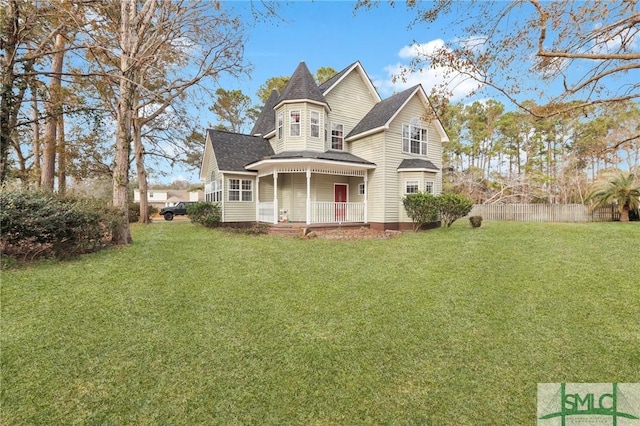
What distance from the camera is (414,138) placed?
15578mm

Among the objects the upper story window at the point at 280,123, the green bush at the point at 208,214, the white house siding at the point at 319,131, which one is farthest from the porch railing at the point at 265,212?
the upper story window at the point at 280,123

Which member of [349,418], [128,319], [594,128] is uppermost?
[594,128]

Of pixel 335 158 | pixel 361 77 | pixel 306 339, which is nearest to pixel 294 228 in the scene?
pixel 335 158

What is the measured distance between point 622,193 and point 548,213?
4.10 m

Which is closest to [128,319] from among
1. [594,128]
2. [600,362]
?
[600,362]

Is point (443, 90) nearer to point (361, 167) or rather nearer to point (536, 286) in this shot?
point (536, 286)

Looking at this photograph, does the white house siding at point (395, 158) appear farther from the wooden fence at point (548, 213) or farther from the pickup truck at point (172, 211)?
the pickup truck at point (172, 211)

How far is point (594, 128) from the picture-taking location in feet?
89.8

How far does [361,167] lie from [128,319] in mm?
11851

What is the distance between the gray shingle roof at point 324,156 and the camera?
13.4m

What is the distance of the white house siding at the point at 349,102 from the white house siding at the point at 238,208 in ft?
17.4

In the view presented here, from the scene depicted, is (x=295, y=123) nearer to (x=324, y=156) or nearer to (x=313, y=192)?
(x=324, y=156)

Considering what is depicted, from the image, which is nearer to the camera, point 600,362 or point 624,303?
point 600,362

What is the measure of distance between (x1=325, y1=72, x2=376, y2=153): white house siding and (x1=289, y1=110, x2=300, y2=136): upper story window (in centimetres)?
185
